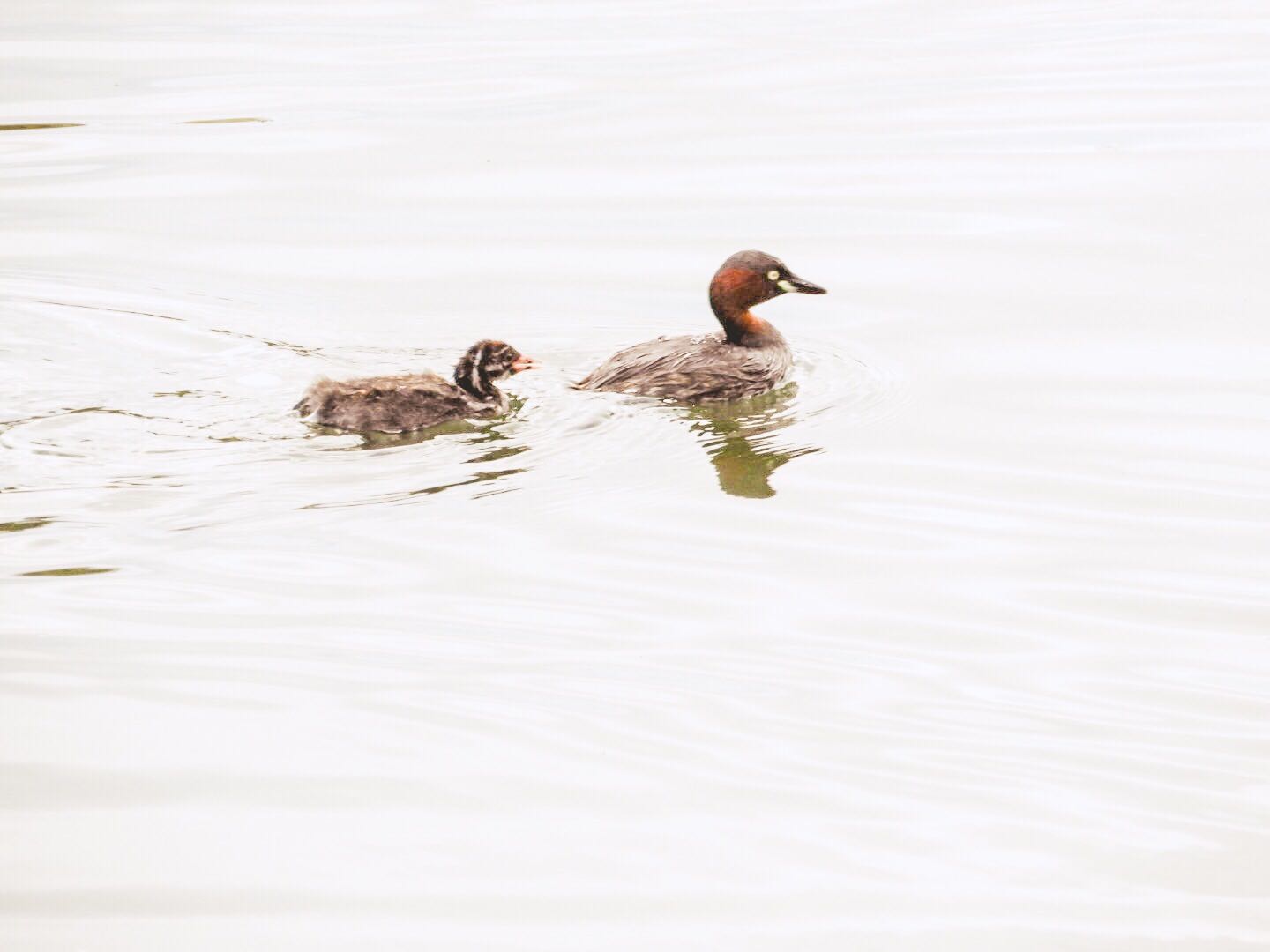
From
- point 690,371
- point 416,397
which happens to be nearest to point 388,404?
point 416,397

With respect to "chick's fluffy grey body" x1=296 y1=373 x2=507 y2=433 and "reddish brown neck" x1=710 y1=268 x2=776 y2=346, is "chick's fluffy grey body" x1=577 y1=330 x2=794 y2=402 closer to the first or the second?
"reddish brown neck" x1=710 y1=268 x2=776 y2=346

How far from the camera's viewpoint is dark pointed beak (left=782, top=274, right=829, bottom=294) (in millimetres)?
10188

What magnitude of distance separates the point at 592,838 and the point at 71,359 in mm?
5577

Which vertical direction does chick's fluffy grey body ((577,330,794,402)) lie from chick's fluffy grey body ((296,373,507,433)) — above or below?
above

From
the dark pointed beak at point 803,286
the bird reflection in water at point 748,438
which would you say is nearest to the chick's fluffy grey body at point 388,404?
Answer: the bird reflection in water at point 748,438

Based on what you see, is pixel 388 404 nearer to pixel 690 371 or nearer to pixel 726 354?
pixel 690 371

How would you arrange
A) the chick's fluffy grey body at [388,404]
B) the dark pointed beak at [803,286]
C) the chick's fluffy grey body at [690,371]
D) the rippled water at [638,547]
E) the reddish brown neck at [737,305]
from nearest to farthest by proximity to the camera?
1. the rippled water at [638,547]
2. the chick's fluffy grey body at [388,404]
3. the chick's fluffy grey body at [690,371]
4. the reddish brown neck at [737,305]
5. the dark pointed beak at [803,286]

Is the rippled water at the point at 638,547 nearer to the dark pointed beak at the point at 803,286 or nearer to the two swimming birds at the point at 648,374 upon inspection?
the two swimming birds at the point at 648,374

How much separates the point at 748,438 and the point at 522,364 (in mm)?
1226

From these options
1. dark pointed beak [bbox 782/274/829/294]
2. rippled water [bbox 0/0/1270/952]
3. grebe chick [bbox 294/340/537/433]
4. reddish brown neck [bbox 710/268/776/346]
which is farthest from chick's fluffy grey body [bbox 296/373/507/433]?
dark pointed beak [bbox 782/274/829/294]

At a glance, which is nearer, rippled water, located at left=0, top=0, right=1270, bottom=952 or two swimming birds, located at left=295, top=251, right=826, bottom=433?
rippled water, located at left=0, top=0, right=1270, bottom=952

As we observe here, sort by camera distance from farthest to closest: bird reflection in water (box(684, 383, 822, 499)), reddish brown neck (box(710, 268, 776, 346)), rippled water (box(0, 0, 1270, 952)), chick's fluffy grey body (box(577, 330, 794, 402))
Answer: reddish brown neck (box(710, 268, 776, 346))
chick's fluffy grey body (box(577, 330, 794, 402))
bird reflection in water (box(684, 383, 822, 499))
rippled water (box(0, 0, 1270, 952))

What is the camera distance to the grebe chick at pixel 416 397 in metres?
8.42

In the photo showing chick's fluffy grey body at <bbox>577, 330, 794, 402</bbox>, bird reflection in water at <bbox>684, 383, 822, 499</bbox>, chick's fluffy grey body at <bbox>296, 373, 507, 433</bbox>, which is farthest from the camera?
chick's fluffy grey body at <bbox>577, 330, 794, 402</bbox>
